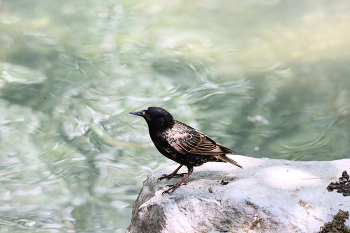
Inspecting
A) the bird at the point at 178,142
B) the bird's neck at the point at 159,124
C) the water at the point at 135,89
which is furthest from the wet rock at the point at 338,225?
the water at the point at 135,89

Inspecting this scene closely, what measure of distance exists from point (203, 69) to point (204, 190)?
15.8 ft

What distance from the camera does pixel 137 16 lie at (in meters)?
10.4

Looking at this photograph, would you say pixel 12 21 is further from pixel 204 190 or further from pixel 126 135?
pixel 204 190

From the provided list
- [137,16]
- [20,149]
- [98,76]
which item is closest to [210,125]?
[98,76]

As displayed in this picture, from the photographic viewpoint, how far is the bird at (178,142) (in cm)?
453

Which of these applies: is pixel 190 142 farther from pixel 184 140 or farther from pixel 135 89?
pixel 135 89

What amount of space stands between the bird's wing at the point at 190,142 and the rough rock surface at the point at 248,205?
27 cm

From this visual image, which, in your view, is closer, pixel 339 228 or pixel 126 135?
pixel 339 228

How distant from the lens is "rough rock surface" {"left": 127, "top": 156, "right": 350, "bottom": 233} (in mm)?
3867

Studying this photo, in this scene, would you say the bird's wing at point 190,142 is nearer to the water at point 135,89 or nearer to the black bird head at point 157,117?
the black bird head at point 157,117

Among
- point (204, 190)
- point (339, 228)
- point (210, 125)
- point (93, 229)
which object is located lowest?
point (93, 229)

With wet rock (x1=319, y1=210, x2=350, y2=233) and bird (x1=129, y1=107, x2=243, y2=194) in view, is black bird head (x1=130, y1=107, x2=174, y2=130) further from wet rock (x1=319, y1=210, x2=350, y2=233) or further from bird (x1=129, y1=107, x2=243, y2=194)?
wet rock (x1=319, y1=210, x2=350, y2=233)

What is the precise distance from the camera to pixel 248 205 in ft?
13.1

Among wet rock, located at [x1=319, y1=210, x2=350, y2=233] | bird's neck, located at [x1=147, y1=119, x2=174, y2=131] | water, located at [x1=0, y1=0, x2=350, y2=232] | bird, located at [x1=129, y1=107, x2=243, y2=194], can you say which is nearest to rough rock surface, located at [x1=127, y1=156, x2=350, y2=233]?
wet rock, located at [x1=319, y1=210, x2=350, y2=233]
